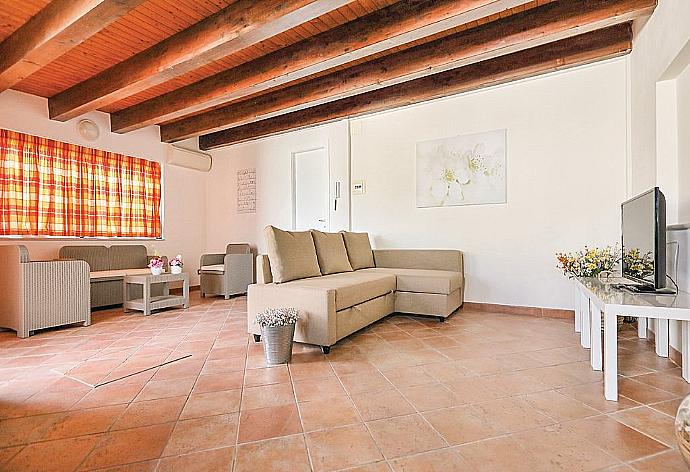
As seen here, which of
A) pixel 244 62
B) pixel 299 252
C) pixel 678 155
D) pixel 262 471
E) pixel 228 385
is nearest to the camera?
pixel 262 471

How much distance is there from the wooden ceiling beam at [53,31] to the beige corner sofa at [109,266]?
2032 mm

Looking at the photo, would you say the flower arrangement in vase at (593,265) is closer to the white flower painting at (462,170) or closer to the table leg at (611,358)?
the white flower painting at (462,170)

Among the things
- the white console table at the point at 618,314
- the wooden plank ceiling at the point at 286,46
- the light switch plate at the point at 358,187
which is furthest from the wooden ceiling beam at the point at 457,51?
the white console table at the point at 618,314

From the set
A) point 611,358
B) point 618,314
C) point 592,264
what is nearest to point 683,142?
point 592,264

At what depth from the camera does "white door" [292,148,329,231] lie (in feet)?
18.7

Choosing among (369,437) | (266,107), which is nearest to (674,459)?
(369,437)

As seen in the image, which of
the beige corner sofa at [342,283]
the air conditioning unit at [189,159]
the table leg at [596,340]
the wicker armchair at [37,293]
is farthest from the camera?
the air conditioning unit at [189,159]

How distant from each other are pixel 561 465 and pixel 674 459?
43 centimetres

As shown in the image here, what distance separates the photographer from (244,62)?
157 inches

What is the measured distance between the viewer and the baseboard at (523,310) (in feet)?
12.7

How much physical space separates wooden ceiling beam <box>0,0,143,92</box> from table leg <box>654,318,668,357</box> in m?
4.22

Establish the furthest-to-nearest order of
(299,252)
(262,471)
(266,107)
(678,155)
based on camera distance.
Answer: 1. (266,107)
2. (299,252)
3. (678,155)
4. (262,471)

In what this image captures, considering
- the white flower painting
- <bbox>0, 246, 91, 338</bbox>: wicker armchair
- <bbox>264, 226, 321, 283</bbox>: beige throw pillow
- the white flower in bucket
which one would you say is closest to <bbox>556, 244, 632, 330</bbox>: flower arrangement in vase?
the white flower painting

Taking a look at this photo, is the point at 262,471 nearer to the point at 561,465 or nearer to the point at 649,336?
the point at 561,465
